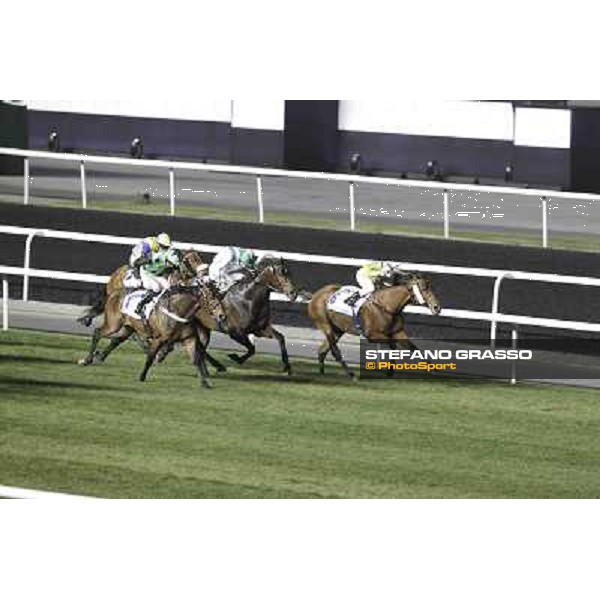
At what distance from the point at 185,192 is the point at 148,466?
1712 centimetres

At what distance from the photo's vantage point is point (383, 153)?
3581 cm

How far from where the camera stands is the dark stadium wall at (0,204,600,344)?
22.9 metres

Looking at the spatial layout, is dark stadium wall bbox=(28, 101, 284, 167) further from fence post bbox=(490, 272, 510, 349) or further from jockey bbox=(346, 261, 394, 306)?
jockey bbox=(346, 261, 394, 306)

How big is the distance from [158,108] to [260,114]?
173cm

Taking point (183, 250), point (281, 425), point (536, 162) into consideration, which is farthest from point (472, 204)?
point (281, 425)

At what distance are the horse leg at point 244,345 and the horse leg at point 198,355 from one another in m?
0.70

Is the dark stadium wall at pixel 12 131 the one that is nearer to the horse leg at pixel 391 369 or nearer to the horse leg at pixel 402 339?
the horse leg at pixel 391 369

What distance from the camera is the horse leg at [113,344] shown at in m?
21.0

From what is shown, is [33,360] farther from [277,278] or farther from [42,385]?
[277,278]

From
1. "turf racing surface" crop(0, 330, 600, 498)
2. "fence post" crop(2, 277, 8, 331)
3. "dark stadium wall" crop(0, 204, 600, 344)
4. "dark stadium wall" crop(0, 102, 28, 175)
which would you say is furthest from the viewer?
"dark stadium wall" crop(0, 102, 28, 175)

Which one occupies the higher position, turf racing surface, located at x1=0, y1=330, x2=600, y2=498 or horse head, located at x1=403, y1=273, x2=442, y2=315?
horse head, located at x1=403, y1=273, x2=442, y2=315

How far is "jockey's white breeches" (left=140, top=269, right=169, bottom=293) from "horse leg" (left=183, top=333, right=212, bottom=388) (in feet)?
1.83

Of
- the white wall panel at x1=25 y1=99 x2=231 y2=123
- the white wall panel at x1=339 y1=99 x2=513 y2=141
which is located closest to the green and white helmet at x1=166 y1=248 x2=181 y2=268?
the white wall panel at x1=339 y1=99 x2=513 y2=141
